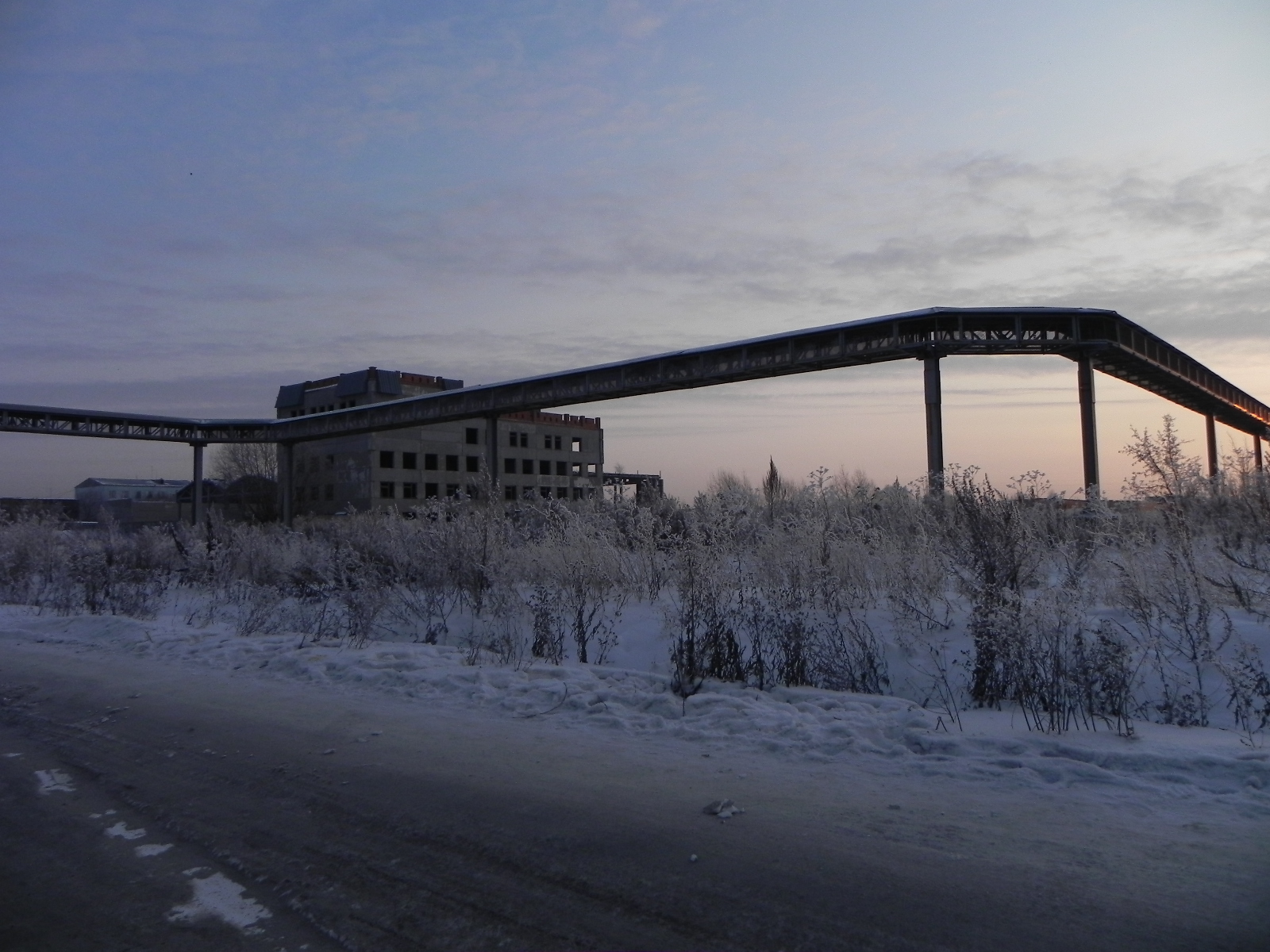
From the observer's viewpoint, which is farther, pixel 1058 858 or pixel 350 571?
pixel 350 571

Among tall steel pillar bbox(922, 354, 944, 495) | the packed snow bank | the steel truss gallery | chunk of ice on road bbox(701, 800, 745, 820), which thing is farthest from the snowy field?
tall steel pillar bbox(922, 354, 944, 495)

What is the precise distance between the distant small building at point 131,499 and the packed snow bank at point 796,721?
3090 inches

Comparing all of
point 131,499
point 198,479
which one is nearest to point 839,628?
point 198,479

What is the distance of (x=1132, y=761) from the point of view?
17.1 feet

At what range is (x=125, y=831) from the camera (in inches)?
180

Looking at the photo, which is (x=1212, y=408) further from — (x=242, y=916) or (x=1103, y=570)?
(x=242, y=916)

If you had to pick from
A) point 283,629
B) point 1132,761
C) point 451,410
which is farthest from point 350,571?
point 451,410

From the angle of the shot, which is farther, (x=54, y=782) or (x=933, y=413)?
(x=933, y=413)

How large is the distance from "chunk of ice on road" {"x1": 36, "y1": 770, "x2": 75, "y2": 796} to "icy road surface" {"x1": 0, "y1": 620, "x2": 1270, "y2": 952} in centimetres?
3

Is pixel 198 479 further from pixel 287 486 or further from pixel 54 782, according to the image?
pixel 54 782

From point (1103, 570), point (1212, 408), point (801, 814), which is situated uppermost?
point (1212, 408)

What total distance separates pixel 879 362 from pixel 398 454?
56434 mm

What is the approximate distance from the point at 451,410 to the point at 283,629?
3115cm

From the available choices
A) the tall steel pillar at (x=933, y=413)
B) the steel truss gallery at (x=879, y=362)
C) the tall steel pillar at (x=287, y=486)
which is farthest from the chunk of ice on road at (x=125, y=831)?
the tall steel pillar at (x=287, y=486)
